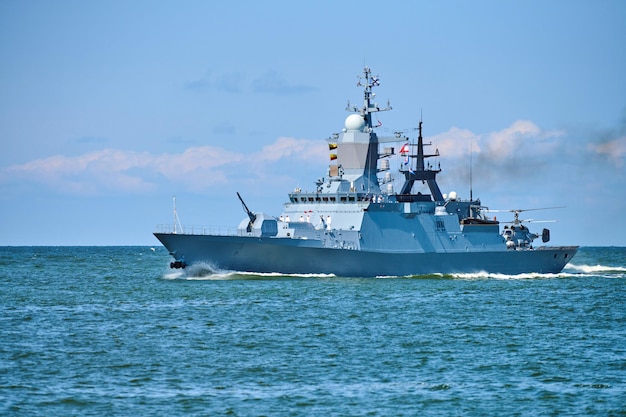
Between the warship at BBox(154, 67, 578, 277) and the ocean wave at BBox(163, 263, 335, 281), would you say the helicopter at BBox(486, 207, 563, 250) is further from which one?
the ocean wave at BBox(163, 263, 335, 281)

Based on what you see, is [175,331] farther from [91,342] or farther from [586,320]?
[586,320]

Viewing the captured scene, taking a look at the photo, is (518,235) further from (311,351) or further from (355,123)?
(311,351)

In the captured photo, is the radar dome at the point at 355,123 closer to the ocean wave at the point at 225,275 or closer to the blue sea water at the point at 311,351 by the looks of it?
the ocean wave at the point at 225,275

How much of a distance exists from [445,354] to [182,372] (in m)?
7.09

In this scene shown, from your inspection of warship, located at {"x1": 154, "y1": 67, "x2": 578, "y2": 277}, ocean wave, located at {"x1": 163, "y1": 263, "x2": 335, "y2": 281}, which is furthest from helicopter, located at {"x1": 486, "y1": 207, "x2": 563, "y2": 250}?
ocean wave, located at {"x1": 163, "y1": 263, "x2": 335, "y2": 281}

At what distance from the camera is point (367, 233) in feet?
148

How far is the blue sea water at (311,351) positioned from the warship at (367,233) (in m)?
1.97

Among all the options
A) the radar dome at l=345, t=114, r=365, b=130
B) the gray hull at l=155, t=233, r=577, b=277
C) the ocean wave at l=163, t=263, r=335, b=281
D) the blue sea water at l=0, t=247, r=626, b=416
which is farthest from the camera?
the radar dome at l=345, t=114, r=365, b=130

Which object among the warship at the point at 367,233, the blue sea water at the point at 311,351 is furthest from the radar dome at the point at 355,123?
the blue sea water at the point at 311,351

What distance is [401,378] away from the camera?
2134cm

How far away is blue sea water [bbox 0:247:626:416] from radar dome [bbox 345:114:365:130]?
35.6ft

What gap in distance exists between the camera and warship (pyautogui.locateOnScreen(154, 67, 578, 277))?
142 feet

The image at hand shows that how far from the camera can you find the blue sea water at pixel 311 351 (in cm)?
1892

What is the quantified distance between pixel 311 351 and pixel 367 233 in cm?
2078
